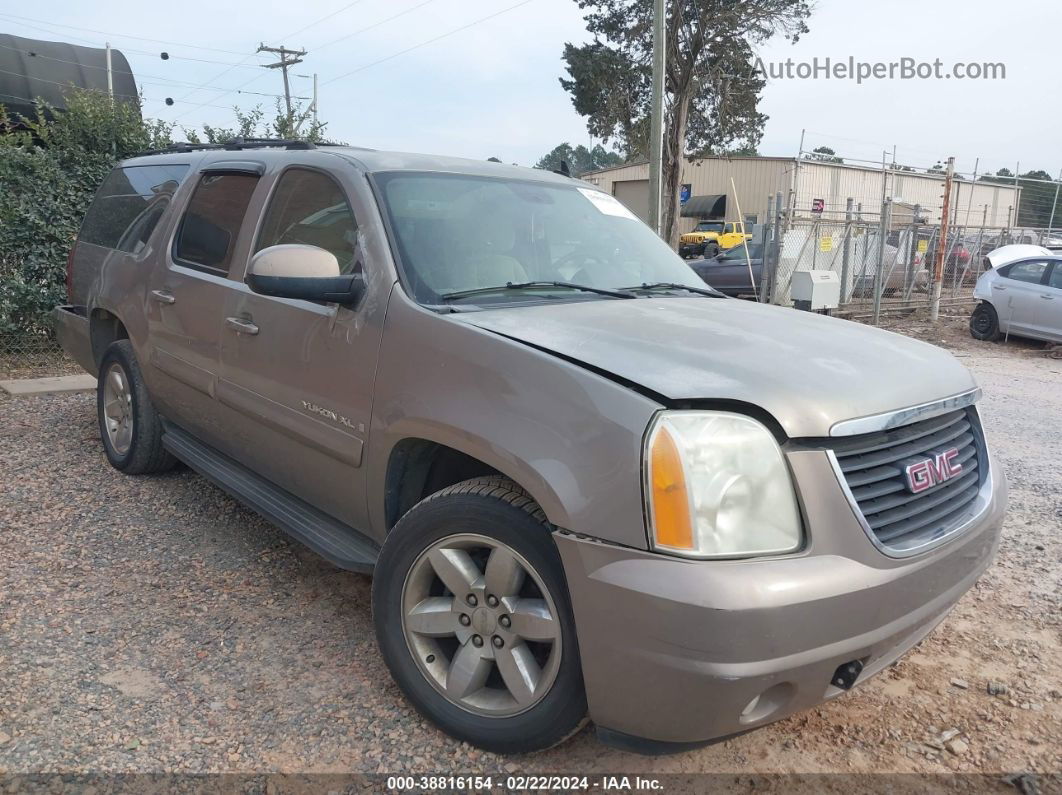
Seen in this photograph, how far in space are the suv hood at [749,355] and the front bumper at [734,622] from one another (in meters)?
0.20

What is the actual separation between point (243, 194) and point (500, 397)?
6.79ft

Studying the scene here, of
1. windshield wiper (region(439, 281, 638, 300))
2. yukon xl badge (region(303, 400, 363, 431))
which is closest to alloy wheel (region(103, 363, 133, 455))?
yukon xl badge (region(303, 400, 363, 431))

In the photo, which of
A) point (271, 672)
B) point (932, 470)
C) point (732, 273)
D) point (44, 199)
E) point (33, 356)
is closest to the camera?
point (932, 470)

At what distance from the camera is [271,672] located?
2.82 meters

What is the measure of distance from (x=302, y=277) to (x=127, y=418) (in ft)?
8.43

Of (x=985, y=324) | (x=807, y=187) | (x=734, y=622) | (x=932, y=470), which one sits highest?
(x=807, y=187)

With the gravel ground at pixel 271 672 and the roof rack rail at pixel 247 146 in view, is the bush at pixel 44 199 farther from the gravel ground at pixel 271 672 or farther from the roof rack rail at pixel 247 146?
the gravel ground at pixel 271 672

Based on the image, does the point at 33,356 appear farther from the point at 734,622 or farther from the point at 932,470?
the point at 932,470

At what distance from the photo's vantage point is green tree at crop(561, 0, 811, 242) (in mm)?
25438

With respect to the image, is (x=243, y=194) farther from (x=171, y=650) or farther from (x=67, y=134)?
(x=67, y=134)

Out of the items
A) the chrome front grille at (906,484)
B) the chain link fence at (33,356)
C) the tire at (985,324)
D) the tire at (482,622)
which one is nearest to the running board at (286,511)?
the tire at (482,622)

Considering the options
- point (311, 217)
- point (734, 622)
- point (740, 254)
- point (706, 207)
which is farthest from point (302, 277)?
point (706, 207)

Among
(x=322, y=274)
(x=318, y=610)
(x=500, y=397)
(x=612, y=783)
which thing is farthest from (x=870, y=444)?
(x=318, y=610)

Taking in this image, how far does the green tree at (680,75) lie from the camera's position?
1001 inches
